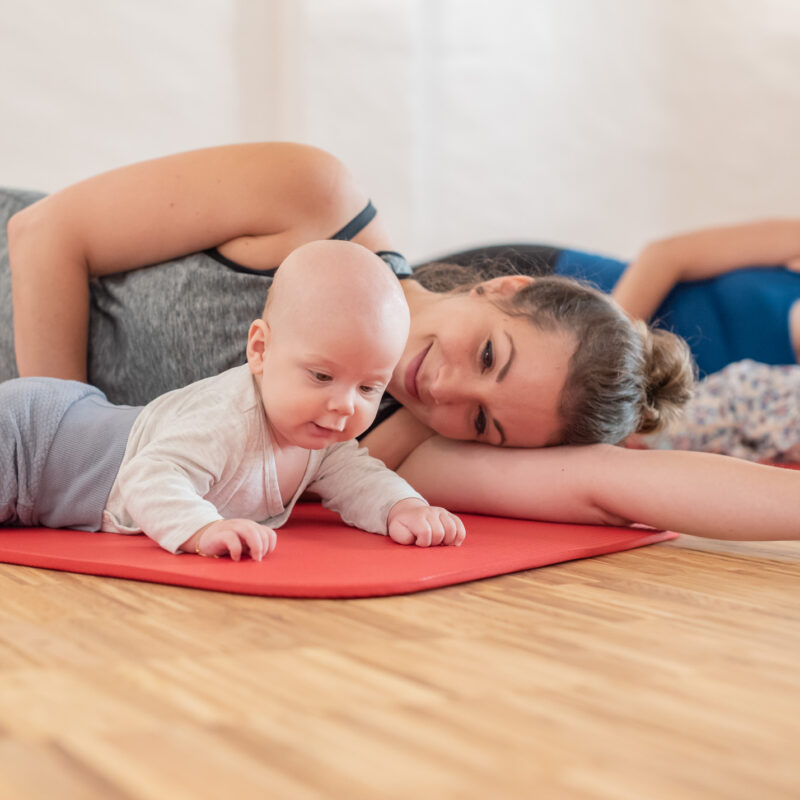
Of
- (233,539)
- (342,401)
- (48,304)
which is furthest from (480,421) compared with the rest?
(48,304)

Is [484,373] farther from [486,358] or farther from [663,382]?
[663,382]

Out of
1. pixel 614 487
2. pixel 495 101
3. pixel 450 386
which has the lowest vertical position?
pixel 614 487

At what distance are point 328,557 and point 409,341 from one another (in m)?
0.46

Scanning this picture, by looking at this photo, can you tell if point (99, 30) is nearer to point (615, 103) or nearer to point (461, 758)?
point (615, 103)

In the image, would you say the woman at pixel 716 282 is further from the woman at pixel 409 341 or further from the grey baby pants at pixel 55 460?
the grey baby pants at pixel 55 460

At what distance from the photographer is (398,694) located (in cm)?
65

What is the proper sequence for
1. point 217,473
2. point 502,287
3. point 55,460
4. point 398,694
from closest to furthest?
point 398,694 → point 217,473 → point 55,460 → point 502,287

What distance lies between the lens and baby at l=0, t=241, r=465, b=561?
1.05 meters

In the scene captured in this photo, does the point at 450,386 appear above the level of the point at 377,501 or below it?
above

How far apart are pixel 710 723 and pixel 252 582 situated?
0.45 m

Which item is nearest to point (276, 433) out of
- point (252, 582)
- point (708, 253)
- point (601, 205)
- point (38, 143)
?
point (252, 582)

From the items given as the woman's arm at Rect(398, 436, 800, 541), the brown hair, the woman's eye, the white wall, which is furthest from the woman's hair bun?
the white wall

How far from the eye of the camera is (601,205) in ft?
13.0

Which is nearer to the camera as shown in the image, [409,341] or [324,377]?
[324,377]
